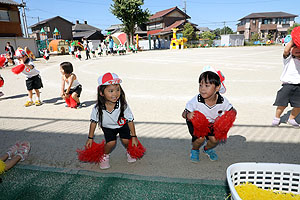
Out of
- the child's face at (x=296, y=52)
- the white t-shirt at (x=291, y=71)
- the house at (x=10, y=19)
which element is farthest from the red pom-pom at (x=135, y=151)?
the house at (x=10, y=19)

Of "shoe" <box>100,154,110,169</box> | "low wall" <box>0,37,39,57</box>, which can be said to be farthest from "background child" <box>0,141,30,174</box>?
"low wall" <box>0,37,39,57</box>

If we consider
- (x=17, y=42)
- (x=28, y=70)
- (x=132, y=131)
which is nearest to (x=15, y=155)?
(x=132, y=131)

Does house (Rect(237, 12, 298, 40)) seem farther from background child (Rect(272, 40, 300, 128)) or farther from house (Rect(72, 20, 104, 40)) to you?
background child (Rect(272, 40, 300, 128))

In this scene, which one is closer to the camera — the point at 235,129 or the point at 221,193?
the point at 221,193

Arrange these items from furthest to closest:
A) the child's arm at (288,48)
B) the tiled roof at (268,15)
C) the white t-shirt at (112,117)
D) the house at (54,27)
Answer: the tiled roof at (268,15), the house at (54,27), the child's arm at (288,48), the white t-shirt at (112,117)

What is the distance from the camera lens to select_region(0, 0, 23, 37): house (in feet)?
83.0

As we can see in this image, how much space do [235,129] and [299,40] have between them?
1.73m

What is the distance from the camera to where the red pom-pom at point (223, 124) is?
8.48 ft

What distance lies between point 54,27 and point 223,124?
195 ft

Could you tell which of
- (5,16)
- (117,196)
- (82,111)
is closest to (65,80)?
(82,111)

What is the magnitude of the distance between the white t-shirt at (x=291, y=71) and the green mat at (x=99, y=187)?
2.39 meters

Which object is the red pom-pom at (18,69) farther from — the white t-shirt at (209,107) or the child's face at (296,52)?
the child's face at (296,52)

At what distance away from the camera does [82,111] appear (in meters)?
5.51

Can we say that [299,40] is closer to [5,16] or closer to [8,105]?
[8,105]
